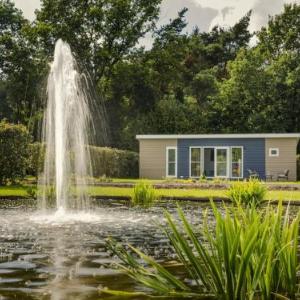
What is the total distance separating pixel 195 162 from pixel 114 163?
15.6ft

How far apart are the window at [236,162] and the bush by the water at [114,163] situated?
5833 millimetres

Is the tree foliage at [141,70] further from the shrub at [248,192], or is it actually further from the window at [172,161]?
the shrub at [248,192]

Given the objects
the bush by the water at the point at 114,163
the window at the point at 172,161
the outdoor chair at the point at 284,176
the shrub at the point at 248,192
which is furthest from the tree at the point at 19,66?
the shrub at the point at 248,192

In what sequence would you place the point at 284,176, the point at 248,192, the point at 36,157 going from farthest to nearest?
the point at 284,176
the point at 36,157
the point at 248,192

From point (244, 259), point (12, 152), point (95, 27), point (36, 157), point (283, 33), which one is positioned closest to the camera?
point (244, 259)

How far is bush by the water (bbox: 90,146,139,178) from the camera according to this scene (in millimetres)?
30391

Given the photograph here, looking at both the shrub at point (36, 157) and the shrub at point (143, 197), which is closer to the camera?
the shrub at point (143, 197)

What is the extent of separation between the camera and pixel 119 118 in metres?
46.0

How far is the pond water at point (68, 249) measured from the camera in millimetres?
5645

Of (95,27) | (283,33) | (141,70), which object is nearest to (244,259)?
(95,27)

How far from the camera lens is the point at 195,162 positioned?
33375 mm

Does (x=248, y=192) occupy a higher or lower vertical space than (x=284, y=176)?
lower

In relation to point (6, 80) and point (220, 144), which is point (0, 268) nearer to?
point (220, 144)

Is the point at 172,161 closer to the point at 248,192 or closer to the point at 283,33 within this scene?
the point at 248,192
